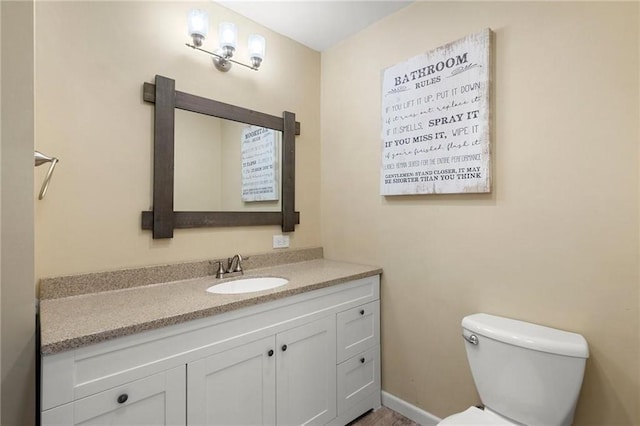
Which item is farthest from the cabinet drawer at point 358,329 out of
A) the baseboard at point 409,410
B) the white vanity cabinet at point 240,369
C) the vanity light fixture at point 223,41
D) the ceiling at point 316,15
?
the ceiling at point 316,15

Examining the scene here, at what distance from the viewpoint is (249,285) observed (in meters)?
1.79

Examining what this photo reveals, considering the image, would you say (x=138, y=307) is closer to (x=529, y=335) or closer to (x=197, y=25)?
(x=197, y=25)

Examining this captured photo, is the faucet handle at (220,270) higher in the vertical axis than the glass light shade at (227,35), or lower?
lower

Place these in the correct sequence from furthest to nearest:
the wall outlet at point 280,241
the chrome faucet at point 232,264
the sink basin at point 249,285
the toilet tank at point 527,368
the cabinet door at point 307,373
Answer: the wall outlet at point 280,241, the chrome faucet at point 232,264, the sink basin at point 249,285, the cabinet door at point 307,373, the toilet tank at point 527,368

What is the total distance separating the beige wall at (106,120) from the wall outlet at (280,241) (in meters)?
0.33

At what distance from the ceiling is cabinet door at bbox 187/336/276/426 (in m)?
1.84

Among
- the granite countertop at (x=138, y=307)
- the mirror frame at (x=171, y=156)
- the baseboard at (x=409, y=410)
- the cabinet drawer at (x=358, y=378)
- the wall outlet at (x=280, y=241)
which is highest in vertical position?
the mirror frame at (x=171, y=156)

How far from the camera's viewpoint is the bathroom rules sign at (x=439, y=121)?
1.51 meters

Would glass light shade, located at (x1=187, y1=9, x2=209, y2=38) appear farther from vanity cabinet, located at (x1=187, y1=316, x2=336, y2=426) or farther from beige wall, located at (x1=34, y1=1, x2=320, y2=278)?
vanity cabinet, located at (x1=187, y1=316, x2=336, y2=426)

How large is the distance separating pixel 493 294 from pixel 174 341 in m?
1.41

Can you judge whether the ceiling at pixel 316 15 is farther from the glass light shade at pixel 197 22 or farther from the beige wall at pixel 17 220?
the beige wall at pixel 17 220

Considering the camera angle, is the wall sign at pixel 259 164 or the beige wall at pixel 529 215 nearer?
the beige wall at pixel 529 215

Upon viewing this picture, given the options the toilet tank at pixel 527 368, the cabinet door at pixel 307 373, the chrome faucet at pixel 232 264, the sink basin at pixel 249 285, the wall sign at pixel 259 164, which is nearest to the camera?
the toilet tank at pixel 527 368

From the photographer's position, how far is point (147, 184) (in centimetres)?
158
